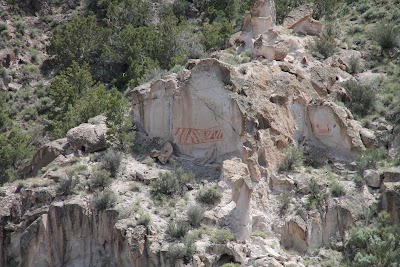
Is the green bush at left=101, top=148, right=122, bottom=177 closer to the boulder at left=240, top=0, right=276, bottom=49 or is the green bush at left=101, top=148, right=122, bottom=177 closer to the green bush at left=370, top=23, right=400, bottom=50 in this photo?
the boulder at left=240, top=0, right=276, bottom=49

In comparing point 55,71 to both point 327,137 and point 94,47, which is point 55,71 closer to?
point 94,47

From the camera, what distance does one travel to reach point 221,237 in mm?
25328

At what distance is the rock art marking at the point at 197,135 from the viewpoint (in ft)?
95.0

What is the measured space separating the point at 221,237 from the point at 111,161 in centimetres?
523

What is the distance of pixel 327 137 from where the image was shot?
30281mm

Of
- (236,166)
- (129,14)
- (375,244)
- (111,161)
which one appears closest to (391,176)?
(375,244)

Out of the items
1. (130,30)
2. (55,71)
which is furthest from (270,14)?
(55,71)

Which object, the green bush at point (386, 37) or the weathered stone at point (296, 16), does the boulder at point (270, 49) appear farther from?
the green bush at point (386, 37)

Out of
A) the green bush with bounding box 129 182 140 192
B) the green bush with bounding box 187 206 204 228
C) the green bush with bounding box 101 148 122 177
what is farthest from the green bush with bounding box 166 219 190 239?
the green bush with bounding box 101 148 122 177

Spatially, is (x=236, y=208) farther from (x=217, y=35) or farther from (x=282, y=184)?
(x=217, y=35)

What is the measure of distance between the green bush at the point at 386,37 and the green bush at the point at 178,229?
1582 cm

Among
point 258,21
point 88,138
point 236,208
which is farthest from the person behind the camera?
point 258,21

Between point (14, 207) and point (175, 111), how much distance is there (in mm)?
6322

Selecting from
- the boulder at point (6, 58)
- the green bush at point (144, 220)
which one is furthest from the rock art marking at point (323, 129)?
the boulder at point (6, 58)
